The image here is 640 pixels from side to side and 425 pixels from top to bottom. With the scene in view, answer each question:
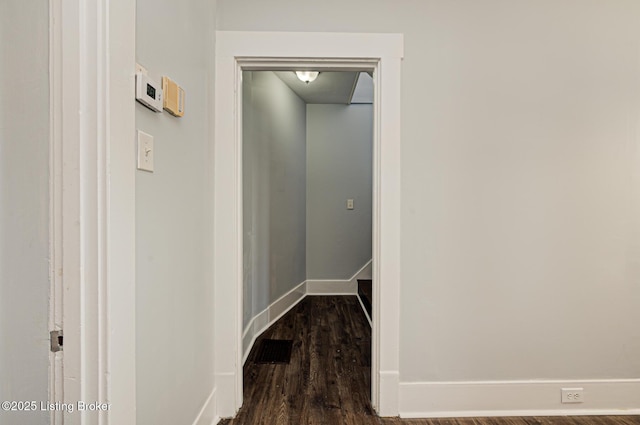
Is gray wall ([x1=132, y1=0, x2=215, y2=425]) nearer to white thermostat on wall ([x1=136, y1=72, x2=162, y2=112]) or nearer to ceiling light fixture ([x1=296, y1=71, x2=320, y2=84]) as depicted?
white thermostat on wall ([x1=136, y1=72, x2=162, y2=112])

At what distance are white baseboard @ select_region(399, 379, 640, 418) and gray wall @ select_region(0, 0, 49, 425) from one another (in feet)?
5.31

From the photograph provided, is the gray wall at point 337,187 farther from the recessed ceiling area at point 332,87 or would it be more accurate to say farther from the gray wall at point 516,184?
the gray wall at point 516,184

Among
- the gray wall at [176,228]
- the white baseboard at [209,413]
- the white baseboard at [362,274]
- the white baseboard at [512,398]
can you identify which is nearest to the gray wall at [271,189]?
the white baseboard at [362,274]

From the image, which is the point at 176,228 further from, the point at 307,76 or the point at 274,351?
the point at 307,76

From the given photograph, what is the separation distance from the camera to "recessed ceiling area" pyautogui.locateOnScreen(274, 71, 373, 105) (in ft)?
10.1

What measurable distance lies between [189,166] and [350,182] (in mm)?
2847

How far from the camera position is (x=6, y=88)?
760 millimetres

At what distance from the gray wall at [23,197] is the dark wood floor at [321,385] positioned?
3.93 feet

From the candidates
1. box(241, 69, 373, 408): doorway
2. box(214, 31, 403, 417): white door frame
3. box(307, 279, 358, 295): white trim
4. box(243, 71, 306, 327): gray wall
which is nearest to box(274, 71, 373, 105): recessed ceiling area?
box(241, 69, 373, 408): doorway

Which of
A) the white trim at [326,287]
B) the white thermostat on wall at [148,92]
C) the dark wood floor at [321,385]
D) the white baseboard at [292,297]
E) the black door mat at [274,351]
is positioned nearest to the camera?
the white thermostat on wall at [148,92]

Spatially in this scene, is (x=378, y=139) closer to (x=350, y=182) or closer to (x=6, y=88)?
(x=6, y=88)

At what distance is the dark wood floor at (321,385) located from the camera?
167 centimetres

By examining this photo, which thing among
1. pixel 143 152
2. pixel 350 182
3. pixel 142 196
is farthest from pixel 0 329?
pixel 350 182

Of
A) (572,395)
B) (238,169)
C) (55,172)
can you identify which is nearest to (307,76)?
(238,169)
